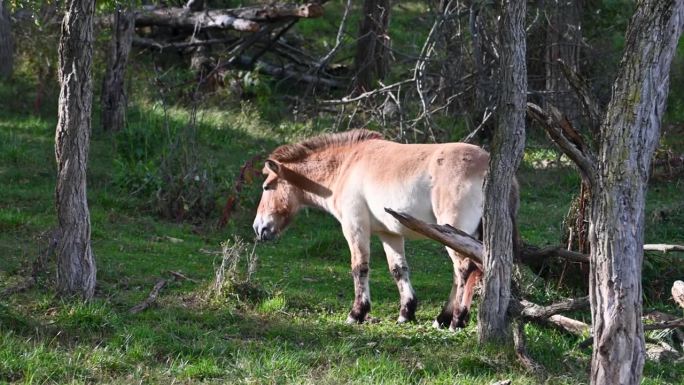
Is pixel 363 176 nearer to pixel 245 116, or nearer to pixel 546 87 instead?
pixel 546 87

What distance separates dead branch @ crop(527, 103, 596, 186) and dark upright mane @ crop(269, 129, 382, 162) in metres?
2.95

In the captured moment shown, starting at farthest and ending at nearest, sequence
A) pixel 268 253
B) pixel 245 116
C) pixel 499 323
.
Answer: pixel 245 116 → pixel 268 253 → pixel 499 323

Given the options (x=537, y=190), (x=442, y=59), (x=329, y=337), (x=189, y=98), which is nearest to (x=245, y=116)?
(x=189, y=98)

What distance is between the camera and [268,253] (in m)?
11.2

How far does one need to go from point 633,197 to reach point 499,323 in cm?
225

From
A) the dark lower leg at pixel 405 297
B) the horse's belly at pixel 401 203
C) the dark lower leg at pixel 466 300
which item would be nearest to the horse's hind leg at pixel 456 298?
the dark lower leg at pixel 466 300

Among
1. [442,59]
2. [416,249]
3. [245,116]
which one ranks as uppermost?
[442,59]

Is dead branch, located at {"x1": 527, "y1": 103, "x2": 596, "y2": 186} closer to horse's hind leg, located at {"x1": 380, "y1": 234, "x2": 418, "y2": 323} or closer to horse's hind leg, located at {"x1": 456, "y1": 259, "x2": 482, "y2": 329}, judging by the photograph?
horse's hind leg, located at {"x1": 456, "y1": 259, "x2": 482, "y2": 329}

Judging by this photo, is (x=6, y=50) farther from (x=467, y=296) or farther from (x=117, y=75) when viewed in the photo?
(x=467, y=296)

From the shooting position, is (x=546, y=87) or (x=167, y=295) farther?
(x=546, y=87)

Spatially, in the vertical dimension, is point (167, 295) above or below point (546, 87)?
below

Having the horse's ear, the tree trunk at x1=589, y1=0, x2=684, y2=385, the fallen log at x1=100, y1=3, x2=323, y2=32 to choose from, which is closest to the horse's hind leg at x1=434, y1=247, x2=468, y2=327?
the horse's ear

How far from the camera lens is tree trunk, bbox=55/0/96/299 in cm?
781

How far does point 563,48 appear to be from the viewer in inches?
578
